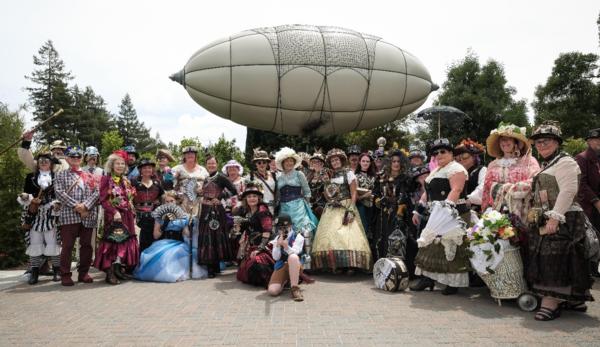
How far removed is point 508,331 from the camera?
13.3 ft

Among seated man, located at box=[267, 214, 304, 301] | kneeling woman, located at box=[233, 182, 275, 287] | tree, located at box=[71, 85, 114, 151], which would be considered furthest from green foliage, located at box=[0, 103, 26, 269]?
tree, located at box=[71, 85, 114, 151]

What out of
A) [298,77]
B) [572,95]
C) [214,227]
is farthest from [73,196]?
[572,95]

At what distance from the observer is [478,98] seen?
35.9 metres

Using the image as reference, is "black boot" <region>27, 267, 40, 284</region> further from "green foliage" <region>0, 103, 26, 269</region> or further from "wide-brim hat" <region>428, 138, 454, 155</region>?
"wide-brim hat" <region>428, 138, 454, 155</region>

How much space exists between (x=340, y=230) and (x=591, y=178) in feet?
12.3

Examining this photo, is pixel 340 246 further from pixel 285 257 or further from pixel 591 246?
pixel 591 246

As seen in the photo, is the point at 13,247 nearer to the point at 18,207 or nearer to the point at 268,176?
the point at 18,207

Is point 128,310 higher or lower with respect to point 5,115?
lower

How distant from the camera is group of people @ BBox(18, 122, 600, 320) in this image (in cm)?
547

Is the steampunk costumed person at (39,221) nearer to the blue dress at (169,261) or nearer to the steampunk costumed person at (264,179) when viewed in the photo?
the blue dress at (169,261)

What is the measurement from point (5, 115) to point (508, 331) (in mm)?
44437

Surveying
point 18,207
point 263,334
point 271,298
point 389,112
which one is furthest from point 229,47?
point 263,334

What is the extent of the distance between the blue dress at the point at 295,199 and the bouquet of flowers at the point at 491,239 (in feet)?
8.93

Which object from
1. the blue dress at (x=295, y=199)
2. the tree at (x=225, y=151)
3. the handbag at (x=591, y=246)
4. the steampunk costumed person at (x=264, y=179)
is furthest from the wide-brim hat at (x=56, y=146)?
the tree at (x=225, y=151)
